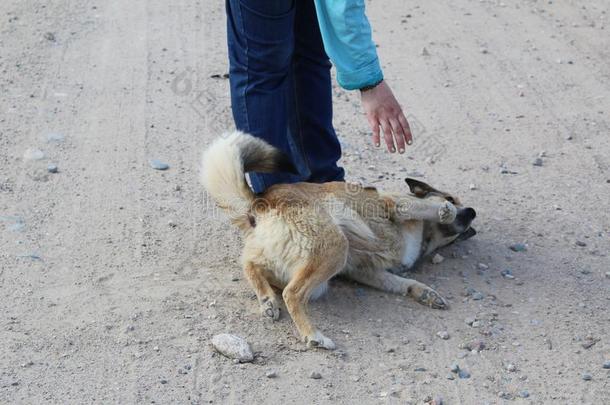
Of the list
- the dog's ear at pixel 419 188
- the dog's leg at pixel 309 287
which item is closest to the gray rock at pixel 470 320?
the dog's leg at pixel 309 287

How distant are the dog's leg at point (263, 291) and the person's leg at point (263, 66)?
1.97ft

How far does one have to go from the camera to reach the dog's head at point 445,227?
181 inches

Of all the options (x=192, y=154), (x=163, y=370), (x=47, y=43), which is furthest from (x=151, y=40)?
(x=163, y=370)

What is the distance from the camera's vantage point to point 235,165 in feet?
13.1

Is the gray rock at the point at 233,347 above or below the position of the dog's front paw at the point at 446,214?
below

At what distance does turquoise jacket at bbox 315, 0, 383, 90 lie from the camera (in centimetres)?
356

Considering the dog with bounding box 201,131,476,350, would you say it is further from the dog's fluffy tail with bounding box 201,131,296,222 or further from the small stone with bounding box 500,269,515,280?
the small stone with bounding box 500,269,515,280

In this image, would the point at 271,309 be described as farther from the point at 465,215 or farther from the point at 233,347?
the point at 465,215

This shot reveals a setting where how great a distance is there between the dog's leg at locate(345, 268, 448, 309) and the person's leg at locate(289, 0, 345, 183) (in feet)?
2.15

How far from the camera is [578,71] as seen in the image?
268 inches

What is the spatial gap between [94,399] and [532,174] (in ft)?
10.2

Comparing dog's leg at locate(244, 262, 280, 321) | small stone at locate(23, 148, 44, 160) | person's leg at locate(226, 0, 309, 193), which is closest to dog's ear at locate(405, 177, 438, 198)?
person's leg at locate(226, 0, 309, 193)

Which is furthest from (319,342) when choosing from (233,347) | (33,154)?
(33,154)

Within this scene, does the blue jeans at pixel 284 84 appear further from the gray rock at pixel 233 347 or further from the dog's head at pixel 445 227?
the gray rock at pixel 233 347
